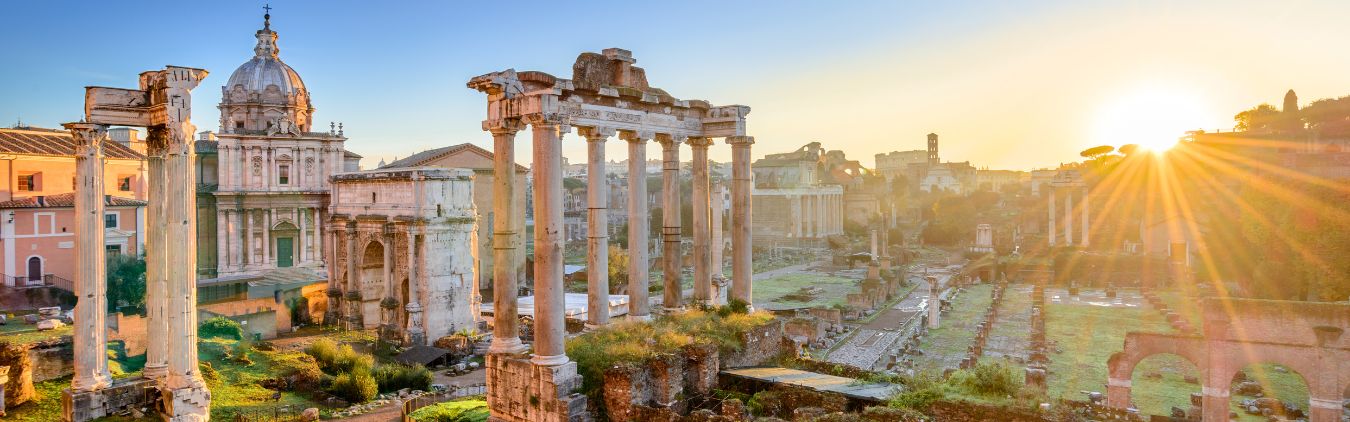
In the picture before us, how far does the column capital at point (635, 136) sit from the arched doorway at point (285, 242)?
2601 cm

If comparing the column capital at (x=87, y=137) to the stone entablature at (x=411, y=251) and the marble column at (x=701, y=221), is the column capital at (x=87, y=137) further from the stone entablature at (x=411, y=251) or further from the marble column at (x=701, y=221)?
the stone entablature at (x=411, y=251)

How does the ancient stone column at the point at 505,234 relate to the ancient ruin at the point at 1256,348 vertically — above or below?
above

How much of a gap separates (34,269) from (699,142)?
25.6 m

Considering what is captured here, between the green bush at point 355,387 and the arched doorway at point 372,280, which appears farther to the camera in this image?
the arched doorway at point 372,280

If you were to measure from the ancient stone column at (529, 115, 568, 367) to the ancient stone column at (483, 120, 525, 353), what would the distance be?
458 mm

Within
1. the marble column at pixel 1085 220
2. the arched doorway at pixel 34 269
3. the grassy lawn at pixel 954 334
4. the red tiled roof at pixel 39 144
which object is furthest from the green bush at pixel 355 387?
the marble column at pixel 1085 220

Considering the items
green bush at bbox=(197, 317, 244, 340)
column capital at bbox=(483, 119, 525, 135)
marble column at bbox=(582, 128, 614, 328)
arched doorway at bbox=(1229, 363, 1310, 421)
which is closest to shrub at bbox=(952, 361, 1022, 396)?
marble column at bbox=(582, 128, 614, 328)

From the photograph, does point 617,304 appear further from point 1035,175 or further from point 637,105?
point 1035,175

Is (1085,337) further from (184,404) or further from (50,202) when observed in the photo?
(50,202)

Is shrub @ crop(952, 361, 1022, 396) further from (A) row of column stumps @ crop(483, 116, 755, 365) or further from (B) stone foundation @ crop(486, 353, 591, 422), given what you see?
(B) stone foundation @ crop(486, 353, 591, 422)

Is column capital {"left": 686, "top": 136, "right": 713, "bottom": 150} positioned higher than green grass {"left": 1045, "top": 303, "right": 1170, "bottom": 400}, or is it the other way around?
column capital {"left": 686, "top": 136, "right": 713, "bottom": 150}

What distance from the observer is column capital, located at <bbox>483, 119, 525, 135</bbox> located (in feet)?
35.4

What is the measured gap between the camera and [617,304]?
103ft

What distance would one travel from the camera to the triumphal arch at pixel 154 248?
12.1 m
